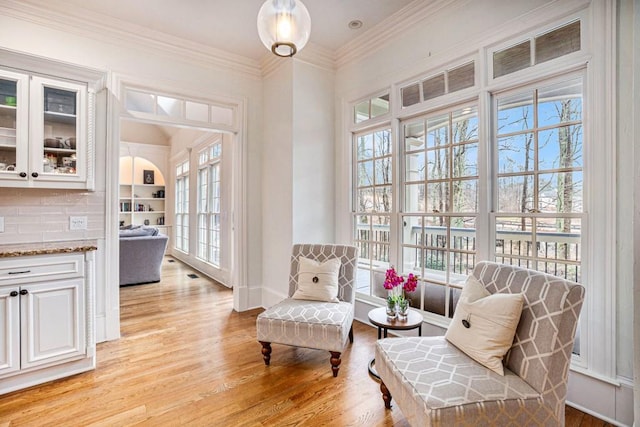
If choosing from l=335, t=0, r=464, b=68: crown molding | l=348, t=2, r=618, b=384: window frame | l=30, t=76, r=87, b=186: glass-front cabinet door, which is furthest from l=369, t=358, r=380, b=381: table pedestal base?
l=335, t=0, r=464, b=68: crown molding

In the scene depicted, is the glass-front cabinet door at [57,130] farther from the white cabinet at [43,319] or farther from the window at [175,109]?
the white cabinet at [43,319]

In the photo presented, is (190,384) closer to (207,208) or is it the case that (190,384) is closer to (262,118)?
(262,118)

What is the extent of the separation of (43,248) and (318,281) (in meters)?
2.19

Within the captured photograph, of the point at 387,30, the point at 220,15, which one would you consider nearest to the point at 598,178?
the point at 387,30

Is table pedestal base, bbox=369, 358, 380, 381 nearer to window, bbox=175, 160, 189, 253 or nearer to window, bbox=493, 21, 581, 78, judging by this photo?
window, bbox=493, 21, 581, 78

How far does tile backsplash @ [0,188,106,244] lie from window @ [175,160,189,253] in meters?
4.47

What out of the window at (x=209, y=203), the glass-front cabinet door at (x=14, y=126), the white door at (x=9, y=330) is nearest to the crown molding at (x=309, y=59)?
the window at (x=209, y=203)

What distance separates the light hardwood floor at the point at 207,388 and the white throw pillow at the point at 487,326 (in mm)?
642

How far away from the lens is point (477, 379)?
60.1 inches

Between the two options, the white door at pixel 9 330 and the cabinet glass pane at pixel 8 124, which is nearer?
the white door at pixel 9 330

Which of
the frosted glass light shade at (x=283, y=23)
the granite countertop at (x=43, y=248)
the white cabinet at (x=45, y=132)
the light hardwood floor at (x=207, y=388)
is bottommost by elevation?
the light hardwood floor at (x=207, y=388)

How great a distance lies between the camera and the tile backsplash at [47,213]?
268cm

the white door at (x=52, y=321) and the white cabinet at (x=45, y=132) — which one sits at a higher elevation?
the white cabinet at (x=45, y=132)

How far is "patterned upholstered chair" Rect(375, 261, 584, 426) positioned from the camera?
1394 mm
